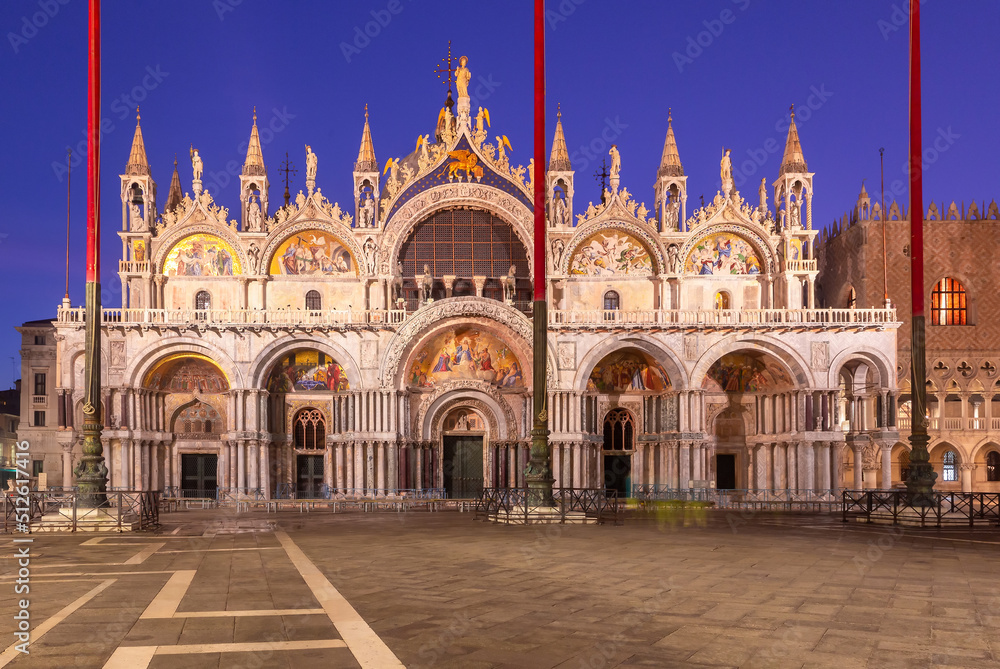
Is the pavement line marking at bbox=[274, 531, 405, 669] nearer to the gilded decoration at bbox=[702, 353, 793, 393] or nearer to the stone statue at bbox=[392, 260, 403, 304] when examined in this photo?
the stone statue at bbox=[392, 260, 403, 304]

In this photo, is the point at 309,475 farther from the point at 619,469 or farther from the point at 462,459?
the point at 619,469

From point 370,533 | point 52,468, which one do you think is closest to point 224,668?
point 370,533

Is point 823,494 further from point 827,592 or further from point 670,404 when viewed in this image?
point 827,592

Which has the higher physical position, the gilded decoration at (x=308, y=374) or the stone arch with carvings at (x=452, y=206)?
the stone arch with carvings at (x=452, y=206)

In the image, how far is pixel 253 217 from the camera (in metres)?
43.1

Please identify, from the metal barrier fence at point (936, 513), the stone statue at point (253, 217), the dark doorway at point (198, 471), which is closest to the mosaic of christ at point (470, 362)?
the stone statue at point (253, 217)

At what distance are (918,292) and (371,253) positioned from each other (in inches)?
985

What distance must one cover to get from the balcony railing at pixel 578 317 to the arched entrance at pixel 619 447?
18.4ft

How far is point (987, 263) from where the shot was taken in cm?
4997

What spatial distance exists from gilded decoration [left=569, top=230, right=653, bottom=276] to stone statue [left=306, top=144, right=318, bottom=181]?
41.9 feet

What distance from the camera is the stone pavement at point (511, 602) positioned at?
841 cm

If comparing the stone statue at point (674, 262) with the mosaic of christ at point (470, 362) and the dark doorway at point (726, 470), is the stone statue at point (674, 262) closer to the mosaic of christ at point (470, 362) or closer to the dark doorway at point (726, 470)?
the mosaic of christ at point (470, 362)

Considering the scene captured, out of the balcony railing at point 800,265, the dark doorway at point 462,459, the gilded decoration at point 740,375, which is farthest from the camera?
the dark doorway at point 462,459

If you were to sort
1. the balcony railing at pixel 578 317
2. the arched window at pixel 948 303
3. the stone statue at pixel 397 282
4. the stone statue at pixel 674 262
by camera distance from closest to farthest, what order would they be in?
1. the balcony railing at pixel 578 317
2. the stone statue at pixel 674 262
3. the stone statue at pixel 397 282
4. the arched window at pixel 948 303
